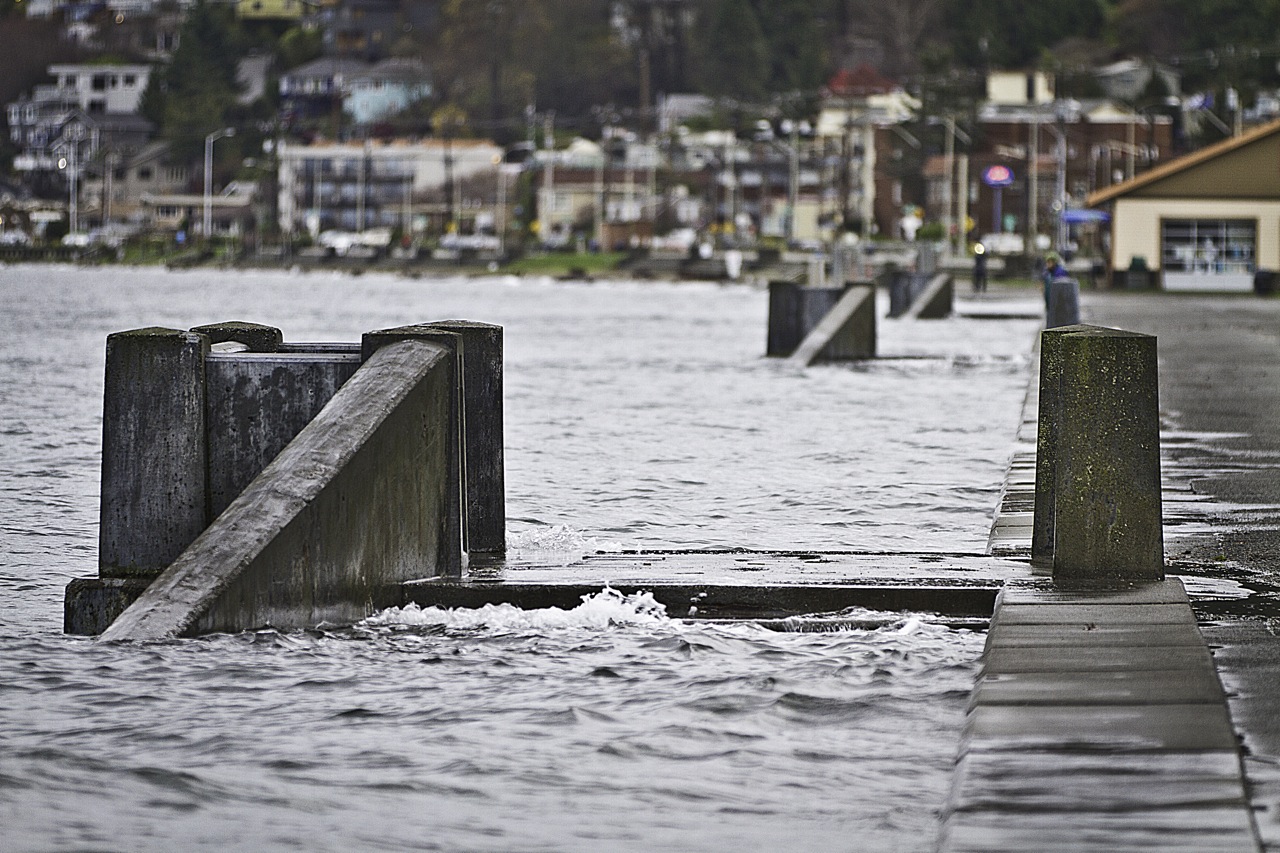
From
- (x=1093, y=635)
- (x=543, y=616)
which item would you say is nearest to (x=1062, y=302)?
(x=543, y=616)

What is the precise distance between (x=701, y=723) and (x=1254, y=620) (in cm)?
233

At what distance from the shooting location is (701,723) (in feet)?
25.9

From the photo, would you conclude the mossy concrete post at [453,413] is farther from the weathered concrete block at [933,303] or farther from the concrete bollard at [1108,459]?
the weathered concrete block at [933,303]

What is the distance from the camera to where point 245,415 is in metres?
9.57

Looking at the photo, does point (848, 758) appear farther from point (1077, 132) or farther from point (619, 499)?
point (1077, 132)

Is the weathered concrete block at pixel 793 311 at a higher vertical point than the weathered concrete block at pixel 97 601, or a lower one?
higher

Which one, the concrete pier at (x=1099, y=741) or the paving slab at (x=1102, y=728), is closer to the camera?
the concrete pier at (x=1099, y=741)

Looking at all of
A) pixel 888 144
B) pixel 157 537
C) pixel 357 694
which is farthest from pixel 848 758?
pixel 888 144

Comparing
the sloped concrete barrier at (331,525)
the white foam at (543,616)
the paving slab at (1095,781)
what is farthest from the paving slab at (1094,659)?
the sloped concrete barrier at (331,525)

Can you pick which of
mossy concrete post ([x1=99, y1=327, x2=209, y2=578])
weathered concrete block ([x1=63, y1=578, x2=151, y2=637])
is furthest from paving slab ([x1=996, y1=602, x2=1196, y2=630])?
weathered concrete block ([x1=63, y1=578, x2=151, y2=637])

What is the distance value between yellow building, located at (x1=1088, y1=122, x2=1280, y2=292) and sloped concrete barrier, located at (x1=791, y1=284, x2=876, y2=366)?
33.4 meters

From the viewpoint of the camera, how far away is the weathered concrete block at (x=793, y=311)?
34188 mm

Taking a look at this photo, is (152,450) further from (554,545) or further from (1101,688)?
(1101,688)

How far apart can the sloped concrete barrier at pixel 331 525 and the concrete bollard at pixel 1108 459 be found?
9.00ft
